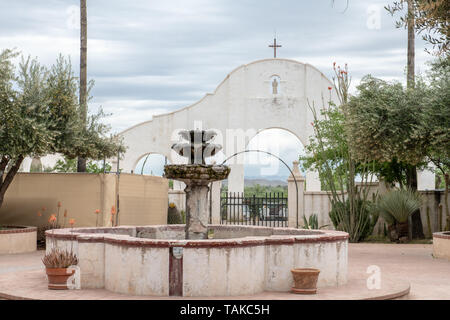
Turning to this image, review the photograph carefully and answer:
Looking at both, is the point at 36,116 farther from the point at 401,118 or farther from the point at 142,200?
the point at 401,118

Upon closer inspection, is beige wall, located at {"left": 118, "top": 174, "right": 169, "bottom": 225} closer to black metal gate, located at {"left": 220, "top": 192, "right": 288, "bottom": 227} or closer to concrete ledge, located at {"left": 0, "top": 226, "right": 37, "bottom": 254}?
concrete ledge, located at {"left": 0, "top": 226, "right": 37, "bottom": 254}

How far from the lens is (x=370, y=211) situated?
2119 centimetres

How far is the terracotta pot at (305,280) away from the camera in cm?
938

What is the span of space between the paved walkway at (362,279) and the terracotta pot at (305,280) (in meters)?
0.17

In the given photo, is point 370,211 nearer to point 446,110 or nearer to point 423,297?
point 446,110

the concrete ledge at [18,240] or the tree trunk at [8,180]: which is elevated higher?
the tree trunk at [8,180]

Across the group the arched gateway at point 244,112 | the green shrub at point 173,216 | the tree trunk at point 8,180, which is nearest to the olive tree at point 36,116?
the tree trunk at point 8,180

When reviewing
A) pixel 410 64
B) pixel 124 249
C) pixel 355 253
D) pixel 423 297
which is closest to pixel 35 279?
pixel 124 249

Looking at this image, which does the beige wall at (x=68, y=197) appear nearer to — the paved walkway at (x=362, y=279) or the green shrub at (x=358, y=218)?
the paved walkway at (x=362, y=279)

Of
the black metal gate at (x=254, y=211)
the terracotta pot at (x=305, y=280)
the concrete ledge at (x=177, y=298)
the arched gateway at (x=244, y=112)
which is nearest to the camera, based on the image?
the concrete ledge at (x=177, y=298)

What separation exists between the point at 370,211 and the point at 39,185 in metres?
10.7

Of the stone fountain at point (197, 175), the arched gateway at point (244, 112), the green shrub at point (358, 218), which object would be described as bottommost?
the green shrub at point (358, 218)

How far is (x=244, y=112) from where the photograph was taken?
3338 centimetres

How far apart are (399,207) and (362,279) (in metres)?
9.84
